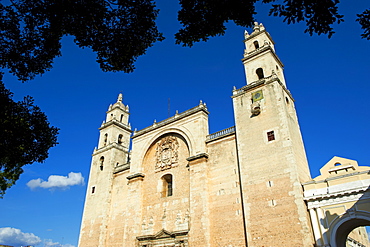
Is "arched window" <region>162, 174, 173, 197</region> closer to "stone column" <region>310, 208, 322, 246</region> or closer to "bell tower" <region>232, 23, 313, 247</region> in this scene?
"bell tower" <region>232, 23, 313, 247</region>

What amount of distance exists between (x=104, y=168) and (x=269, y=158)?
1966 cm

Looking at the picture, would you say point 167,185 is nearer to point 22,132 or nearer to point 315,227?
point 315,227

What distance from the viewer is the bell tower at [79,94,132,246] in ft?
94.5

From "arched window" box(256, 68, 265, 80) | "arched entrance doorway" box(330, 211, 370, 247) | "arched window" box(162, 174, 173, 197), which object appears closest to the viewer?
"arched entrance doorway" box(330, 211, 370, 247)

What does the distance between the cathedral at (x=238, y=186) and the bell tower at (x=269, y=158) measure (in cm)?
6

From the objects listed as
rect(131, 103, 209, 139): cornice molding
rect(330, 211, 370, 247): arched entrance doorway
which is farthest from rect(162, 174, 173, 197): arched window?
rect(330, 211, 370, 247): arched entrance doorway

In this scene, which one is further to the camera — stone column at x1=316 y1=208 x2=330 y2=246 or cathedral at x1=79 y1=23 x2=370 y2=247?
cathedral at x1=79 y1=23 x2=370 y2=247

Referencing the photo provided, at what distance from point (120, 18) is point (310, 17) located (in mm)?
5817

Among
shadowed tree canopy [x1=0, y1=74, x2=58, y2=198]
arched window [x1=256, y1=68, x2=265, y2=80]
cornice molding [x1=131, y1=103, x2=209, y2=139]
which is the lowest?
shadowed tree canopy [x1=0, y1=74, x2=58, y2=198]

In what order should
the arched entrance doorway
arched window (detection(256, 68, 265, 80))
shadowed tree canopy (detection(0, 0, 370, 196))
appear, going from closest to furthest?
shadowed tree canopy (detection(0, 0, 370, 196))
the arched entrance doorway
arched window (detection(256, 68, 265, 80))

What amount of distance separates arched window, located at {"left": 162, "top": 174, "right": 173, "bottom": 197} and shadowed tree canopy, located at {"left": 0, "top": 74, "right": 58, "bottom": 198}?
1516 centimetres

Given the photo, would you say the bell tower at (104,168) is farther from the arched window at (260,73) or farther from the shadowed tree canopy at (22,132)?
the shadowed tree canopy at (22,132)

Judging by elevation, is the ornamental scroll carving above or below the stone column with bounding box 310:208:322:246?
above

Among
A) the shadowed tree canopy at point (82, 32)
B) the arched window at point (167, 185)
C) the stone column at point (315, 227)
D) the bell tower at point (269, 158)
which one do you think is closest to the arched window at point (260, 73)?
the bell tower at point (269, 158)
